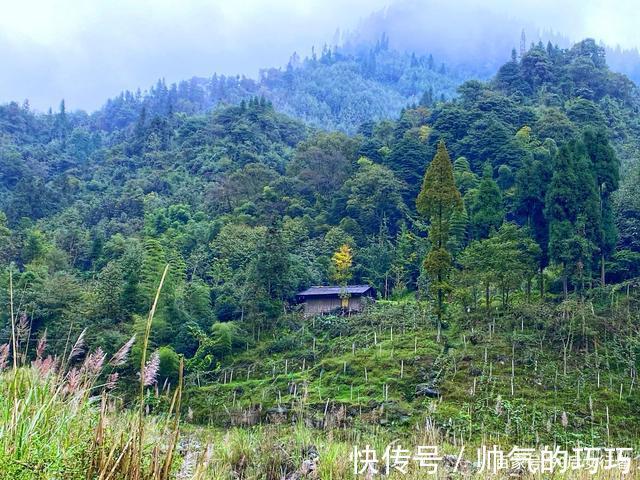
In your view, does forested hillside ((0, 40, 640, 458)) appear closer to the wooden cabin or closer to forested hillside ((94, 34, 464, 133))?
the wooden cabin

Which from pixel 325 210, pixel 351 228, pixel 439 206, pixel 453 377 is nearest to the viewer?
pixel 453 377

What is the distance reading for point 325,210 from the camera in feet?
93.5

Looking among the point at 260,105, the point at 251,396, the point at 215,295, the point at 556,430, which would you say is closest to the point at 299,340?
the point at 251,396

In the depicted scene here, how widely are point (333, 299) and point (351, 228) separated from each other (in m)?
5.25

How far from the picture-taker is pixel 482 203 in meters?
20.2

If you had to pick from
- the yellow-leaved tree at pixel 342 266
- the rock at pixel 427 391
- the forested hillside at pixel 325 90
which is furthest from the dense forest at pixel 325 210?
the forested hillside at pixel 325 90

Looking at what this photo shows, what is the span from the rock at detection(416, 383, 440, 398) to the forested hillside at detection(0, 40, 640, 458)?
0.34 meters

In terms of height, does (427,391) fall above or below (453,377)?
below

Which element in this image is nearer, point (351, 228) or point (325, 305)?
point (325, 305)

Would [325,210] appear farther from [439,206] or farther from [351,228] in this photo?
[439,206]

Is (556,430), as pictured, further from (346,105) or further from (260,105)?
(346,105)

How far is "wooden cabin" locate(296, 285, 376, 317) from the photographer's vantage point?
2125 centimetres

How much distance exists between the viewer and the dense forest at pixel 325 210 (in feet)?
56.7

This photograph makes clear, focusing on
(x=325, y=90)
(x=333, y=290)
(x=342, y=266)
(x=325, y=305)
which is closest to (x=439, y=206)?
(x=333, y=290)
